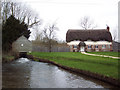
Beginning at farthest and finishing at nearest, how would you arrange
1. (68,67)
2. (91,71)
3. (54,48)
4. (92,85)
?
(54,48) → (68,67) → (91,71) → (92,85)

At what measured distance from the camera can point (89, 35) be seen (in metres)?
44.3

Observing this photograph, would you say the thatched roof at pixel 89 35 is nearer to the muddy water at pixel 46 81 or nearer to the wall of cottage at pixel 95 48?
the wall of cottage at pixel 95 48

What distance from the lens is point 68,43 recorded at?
145 ft

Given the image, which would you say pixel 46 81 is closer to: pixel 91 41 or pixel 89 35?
pixel 91 41

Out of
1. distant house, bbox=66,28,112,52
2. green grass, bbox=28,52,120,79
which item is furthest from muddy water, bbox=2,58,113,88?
distant house, bbox=66,28,112,52

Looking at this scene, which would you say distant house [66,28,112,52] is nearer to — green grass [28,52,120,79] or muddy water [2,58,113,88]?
green grass [28,52,120,79]

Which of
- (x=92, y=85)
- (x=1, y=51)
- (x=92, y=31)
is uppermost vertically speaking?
(x=92, y=31)

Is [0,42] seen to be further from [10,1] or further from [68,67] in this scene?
[10,1]

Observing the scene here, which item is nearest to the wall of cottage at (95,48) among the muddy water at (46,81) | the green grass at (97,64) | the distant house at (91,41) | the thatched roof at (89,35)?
the distant house at (91,41)

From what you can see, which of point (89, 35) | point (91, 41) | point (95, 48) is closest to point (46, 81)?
point (91, 41)

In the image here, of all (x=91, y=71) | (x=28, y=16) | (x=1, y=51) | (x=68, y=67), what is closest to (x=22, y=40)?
(x=28, y=16)

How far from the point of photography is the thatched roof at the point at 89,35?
144ft

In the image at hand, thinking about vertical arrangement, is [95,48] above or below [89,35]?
below

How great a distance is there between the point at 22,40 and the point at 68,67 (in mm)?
28483
